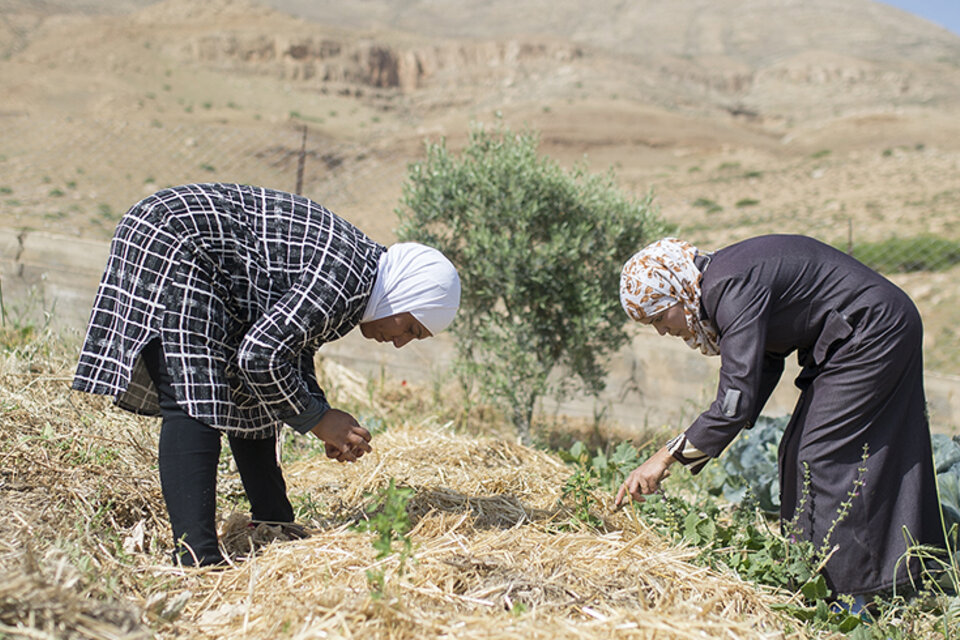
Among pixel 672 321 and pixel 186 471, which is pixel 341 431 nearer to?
pixel 186 471

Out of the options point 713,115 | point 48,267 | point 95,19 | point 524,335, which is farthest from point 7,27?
point 524,335

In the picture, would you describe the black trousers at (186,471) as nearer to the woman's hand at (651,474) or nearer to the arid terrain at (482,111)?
the woman's hand at (651,474)

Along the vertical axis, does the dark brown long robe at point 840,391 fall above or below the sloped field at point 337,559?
above

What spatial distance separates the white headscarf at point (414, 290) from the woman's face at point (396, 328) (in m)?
0.03

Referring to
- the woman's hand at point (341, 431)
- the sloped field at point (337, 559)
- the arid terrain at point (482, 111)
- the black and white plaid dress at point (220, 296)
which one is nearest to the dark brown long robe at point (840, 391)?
the sloped field at point (337, 559)

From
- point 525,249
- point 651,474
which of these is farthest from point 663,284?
point 525,249

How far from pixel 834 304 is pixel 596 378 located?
259 cm

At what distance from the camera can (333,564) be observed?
2295mm

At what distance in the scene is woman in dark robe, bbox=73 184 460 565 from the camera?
220 cm

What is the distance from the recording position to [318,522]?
2.86 m

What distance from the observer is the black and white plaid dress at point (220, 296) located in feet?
7.22

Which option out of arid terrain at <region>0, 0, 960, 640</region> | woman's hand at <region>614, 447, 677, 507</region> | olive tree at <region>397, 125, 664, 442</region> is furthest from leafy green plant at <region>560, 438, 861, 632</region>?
olive tree at <region>397, 125, 664, 442</region>

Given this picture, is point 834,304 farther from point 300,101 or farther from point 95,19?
point 95,19

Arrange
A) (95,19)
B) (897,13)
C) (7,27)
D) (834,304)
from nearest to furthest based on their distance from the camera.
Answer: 1. (834,304)
2. (7,27)
3. (95,19)
4. (897,13)
